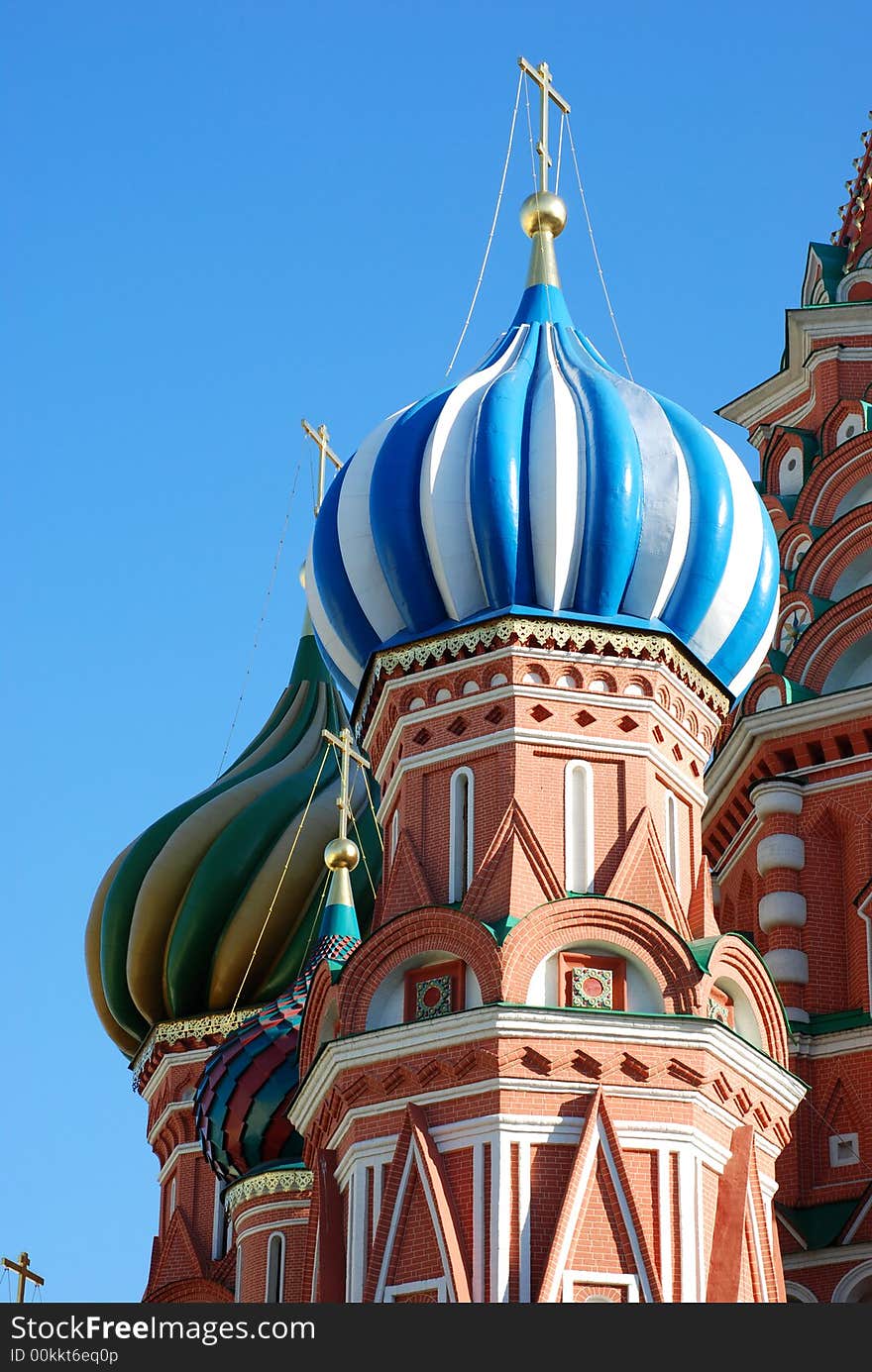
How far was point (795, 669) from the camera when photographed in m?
16.6

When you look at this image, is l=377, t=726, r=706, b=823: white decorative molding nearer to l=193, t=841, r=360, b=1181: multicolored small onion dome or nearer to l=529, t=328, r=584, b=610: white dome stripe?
l=529, t=328, r=584, b=610: white dome stripe

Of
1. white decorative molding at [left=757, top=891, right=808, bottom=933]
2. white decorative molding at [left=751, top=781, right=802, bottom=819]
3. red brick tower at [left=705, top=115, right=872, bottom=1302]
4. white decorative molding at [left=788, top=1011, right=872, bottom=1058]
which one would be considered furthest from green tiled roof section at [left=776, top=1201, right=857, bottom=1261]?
white decorative molding at [left=751, top=781, right=802, bottom=819]

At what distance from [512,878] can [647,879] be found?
0.65 meters

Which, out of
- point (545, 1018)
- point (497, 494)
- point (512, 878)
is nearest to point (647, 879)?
point (512, 878)

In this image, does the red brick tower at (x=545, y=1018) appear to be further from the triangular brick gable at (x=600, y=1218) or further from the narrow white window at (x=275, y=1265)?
the narrow white window at (x=275, y=1265)

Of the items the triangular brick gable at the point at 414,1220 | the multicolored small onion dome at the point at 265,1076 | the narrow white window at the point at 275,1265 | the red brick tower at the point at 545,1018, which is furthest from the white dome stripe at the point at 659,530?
the narrow white window at the point at 275,1265

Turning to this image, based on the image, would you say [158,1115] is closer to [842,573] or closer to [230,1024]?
[230,1024]

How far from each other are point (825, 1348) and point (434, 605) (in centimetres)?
504

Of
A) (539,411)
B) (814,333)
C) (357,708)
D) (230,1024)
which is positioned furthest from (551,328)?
(230,1024)

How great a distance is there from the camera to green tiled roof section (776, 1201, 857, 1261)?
48.2ft

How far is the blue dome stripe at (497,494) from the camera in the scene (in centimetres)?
1372

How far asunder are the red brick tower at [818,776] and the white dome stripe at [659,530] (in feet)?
8.12

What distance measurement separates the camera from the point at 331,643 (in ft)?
Answer: 47.5

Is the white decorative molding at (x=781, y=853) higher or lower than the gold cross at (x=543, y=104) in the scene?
lower
